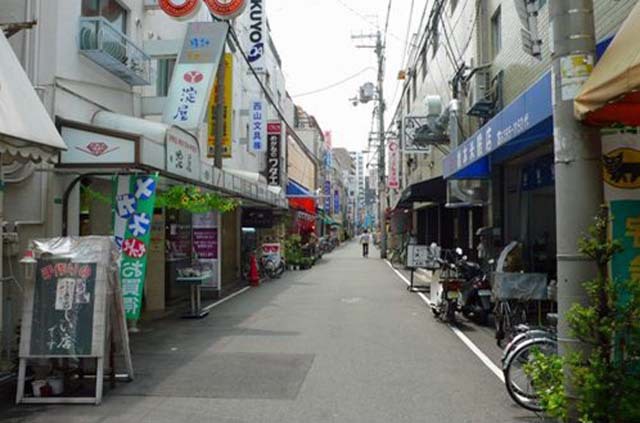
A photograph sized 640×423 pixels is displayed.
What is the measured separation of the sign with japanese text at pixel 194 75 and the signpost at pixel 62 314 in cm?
624

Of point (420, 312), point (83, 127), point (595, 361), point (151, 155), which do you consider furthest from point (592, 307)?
point (420, 312)

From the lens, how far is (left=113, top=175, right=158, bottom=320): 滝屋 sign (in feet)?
32.4

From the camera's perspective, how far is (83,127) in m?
9.81

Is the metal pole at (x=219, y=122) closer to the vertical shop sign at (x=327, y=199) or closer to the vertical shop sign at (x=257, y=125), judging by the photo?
the vertical shop sign at (x=257, y=125)

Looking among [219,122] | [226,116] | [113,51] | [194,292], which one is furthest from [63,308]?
[226,116]

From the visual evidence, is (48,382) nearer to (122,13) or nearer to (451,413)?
(451,413)

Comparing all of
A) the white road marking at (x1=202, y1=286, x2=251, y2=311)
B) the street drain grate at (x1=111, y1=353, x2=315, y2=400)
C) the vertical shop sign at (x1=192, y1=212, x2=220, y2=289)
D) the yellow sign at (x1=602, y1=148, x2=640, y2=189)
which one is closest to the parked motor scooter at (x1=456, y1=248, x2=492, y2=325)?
the street drain grate at (x1=111, y1=353, x2=315, y2=400)

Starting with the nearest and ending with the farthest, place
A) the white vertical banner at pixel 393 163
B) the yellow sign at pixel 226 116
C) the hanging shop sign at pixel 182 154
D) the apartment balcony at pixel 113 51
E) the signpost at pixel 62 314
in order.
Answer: the signpost at pixel 62 314
the hanging shop sign at pixel 182 154
the apartment balcony at pixel 113 51
the yellow sign at pixel 226 116
the white vertical banner at pixel 393 163

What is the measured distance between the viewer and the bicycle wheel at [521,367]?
22.2ft

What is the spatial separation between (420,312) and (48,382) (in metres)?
9.24

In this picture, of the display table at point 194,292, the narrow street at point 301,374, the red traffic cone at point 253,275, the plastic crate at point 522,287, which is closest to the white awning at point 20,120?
the narrow street at point 301,374

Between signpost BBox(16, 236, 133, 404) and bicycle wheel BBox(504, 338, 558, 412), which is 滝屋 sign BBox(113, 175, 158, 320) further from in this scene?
bicycle wheel BBox(504, 338, 558, 412)

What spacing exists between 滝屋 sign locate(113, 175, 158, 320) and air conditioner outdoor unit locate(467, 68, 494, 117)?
8.40m

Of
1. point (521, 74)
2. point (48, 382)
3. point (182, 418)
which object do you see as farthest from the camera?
point (521, 74)
